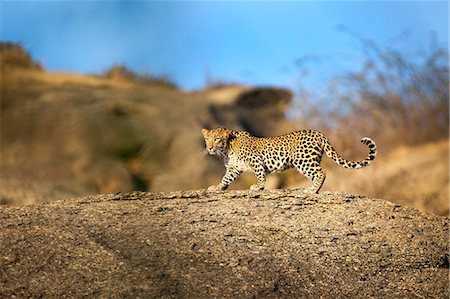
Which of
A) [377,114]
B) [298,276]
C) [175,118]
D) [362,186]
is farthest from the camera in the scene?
[175,118]

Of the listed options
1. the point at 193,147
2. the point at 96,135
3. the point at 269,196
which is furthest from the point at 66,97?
the point at 269,196

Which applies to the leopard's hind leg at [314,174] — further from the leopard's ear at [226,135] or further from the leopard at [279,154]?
the leopard's ear at [226,135]

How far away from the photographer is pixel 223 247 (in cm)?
994

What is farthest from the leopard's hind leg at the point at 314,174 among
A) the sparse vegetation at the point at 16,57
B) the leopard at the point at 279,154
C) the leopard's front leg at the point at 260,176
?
the sparse vegetation at the point at 16,57

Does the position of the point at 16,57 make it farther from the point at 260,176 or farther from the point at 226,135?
the point at 260,176

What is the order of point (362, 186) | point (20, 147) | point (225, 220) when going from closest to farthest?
point (225, 220) < point (362, 186) < point (20, 147)

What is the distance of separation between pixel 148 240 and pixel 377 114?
72.4 ft

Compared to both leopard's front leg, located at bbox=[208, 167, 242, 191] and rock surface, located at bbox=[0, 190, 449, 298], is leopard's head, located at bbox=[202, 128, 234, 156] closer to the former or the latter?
leopard's front leg, located at bbox=[208, 167, 242, 191]

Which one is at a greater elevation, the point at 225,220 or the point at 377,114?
the point at 377,114

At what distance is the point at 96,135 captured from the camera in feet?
120

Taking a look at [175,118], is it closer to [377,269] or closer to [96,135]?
[96,135]

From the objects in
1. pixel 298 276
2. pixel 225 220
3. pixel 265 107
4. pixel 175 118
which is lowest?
pixel 298 276

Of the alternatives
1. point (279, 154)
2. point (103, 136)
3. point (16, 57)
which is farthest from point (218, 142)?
point (16, 57)

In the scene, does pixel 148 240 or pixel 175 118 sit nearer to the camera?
pixel 148 240
